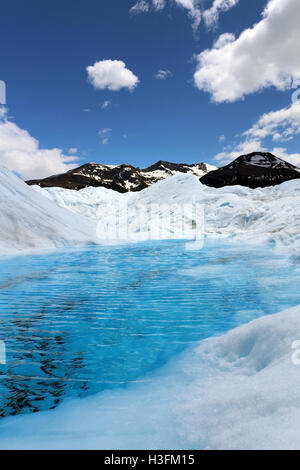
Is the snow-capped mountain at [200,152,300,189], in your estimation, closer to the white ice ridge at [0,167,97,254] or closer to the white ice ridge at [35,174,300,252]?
the white ice ridge at [35,174,300,252]

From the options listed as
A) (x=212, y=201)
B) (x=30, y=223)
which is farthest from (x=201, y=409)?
(x=212, y=201)

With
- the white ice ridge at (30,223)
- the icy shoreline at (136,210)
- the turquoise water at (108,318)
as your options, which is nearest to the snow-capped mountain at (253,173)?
the icy shoreline at (136,210)

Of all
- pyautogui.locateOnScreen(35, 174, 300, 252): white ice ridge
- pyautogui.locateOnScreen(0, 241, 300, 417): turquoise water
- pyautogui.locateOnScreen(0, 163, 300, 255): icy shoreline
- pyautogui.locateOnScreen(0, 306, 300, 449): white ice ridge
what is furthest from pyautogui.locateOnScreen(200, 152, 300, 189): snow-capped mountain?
pyautogui.locateOnScreen(0, 306, 300, 449): white ice ridge

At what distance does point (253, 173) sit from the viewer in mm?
99938

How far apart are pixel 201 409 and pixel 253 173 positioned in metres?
108

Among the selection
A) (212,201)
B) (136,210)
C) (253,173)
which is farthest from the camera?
(253,173)

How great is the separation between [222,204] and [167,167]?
581ft

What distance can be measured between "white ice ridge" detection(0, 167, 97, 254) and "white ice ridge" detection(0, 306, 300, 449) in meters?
10.4

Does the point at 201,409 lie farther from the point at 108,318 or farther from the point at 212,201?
the point at 212,201

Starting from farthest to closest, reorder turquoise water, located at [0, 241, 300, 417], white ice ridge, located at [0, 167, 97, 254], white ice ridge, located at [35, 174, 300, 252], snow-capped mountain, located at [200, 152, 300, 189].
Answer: snow-capped mountain, located at [200, 152, 300, 189] → white ice ridge, located at [35, 174, 300, 252] → white ice ridge, located at [0, 167, 97, 254] → turquoise water, located at [0, 241, 300, 417]

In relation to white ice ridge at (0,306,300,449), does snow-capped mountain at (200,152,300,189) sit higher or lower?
higher

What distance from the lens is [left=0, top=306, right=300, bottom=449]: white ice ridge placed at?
1399mm

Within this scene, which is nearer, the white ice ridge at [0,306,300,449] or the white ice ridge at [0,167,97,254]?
the white ice ridge at [0,306,300,449]
